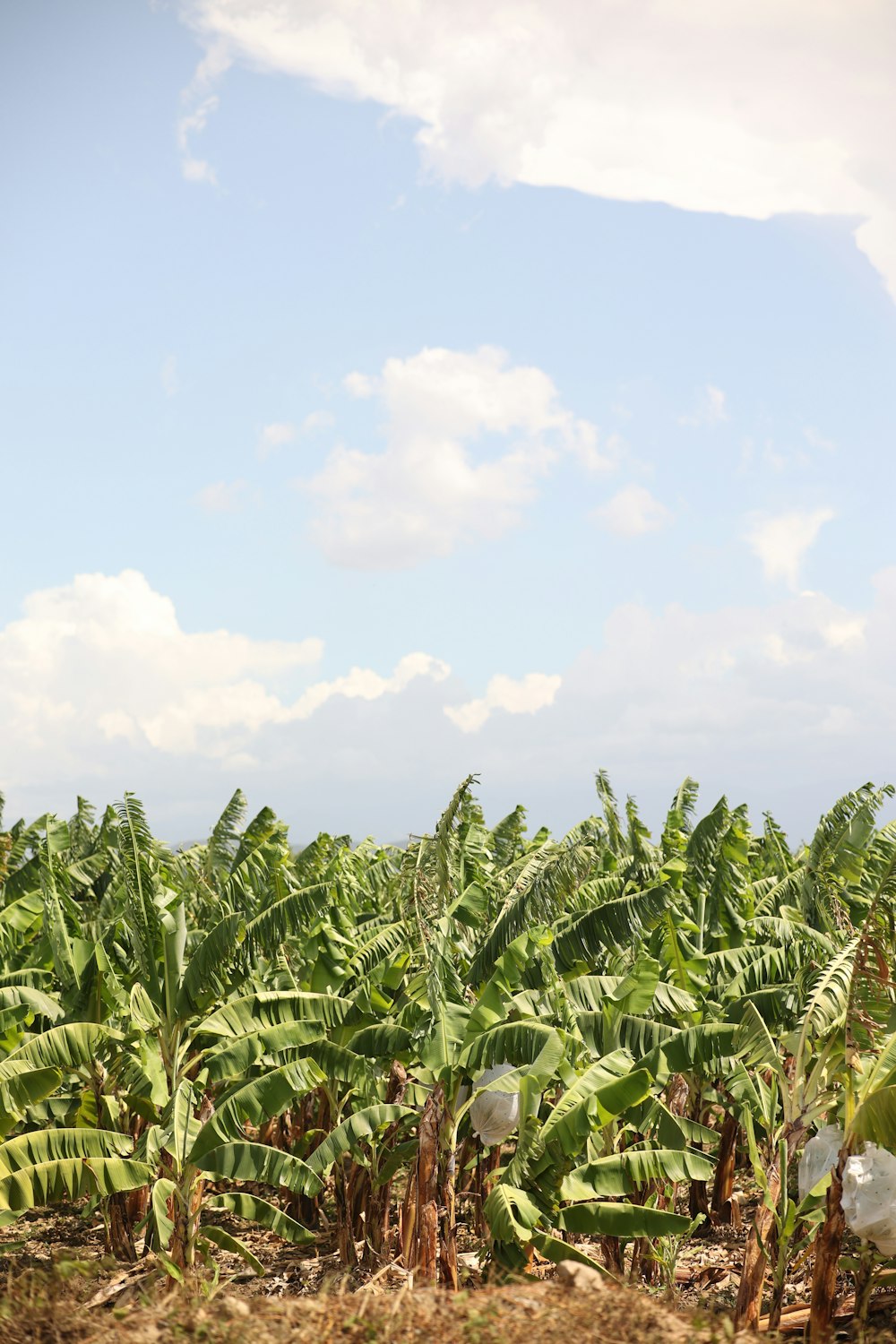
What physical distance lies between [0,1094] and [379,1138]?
4.78m

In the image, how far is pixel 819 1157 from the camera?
1063cm

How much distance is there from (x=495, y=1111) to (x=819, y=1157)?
11.0 ft

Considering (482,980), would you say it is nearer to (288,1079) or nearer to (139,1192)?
(288,1079)

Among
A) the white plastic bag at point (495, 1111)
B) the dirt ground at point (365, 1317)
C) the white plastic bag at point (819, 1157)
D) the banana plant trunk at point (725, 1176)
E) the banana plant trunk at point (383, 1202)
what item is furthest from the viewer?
the banana plant trunk at point (725, 1176)

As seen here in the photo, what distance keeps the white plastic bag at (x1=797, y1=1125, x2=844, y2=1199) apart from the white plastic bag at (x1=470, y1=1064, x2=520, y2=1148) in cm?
297

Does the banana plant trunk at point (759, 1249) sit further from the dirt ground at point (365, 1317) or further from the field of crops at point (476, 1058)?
the dirt ground at point (365, 1317)

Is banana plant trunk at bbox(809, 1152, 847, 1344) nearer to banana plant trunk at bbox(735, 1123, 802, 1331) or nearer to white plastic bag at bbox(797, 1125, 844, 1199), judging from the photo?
banana plant trunk at bbox(735, 1123, 802, 1331)

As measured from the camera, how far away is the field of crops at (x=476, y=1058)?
10.1 m

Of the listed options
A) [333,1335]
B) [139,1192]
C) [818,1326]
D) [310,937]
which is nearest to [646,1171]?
[818,1326]

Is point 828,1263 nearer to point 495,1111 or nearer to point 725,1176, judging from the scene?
point 495,1111

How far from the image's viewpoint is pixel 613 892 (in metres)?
13.6

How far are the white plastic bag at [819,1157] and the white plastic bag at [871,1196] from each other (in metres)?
0.73

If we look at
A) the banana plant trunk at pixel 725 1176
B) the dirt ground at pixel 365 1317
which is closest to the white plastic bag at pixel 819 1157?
the dirt ground at pixel 365 1317

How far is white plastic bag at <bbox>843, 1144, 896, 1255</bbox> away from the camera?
30.7 ft
